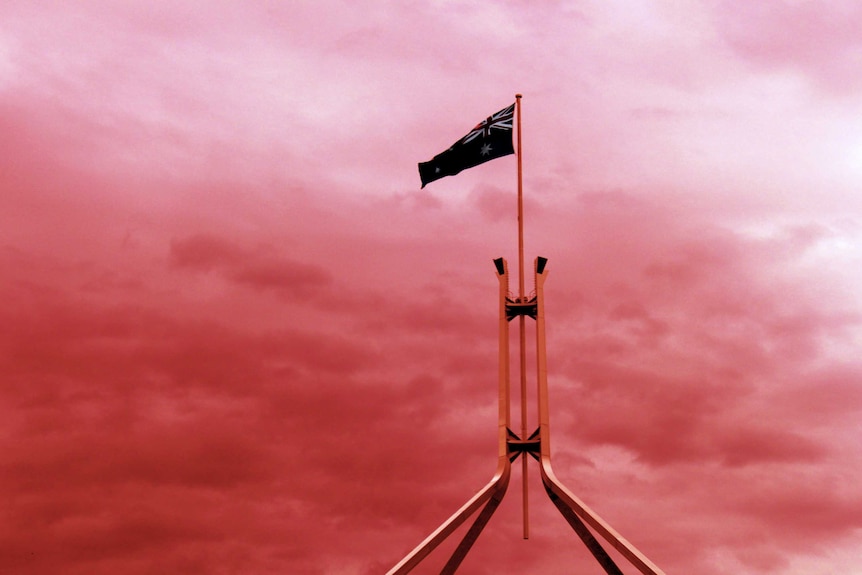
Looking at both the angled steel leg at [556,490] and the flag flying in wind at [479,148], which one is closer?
the angled steel leg at [556,490]

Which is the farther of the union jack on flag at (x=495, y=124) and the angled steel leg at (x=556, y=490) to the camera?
the union jack on flag at (x=495, y=124)

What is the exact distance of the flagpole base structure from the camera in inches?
1960

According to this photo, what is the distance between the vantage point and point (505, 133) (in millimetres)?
54344

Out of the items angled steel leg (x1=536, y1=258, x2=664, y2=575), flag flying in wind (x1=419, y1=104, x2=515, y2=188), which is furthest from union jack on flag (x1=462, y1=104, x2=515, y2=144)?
angled steel leg (x1=536, y1=258, x2=664, y2=575)

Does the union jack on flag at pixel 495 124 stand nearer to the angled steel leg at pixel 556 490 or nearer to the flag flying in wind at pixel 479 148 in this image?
the flag flying in wind at pixel 479 148

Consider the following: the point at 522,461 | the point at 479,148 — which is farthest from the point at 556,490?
the point at 479,148

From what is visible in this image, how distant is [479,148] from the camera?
54.6 m

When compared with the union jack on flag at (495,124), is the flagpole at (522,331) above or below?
below

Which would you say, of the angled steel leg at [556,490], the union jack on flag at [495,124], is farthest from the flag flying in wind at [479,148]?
the angled steel leg at [556,490]

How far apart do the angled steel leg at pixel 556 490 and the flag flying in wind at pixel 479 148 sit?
486 cm

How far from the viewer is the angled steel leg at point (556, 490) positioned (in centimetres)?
4809

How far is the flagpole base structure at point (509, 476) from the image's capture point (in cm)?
4977

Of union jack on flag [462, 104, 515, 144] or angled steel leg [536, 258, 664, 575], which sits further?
union jack on flag [462, 104, 515, 144]

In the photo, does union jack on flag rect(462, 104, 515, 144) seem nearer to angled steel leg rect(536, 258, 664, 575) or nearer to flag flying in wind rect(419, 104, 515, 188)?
flag flying in wind rect(419, 104, 515, 188)
